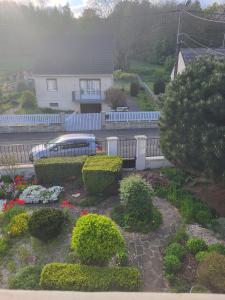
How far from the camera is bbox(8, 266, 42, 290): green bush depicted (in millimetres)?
6904

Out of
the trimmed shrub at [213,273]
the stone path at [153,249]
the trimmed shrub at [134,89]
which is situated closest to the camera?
the trimmed shrub at [213,273]

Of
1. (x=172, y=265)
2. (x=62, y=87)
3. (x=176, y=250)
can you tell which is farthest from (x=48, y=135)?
(x=172, y=265)

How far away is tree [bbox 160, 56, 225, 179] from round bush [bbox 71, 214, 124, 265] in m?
3.83

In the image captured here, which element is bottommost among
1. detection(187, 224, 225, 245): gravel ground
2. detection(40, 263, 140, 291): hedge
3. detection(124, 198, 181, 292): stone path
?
detection(124, 198, 181, 292): stone path

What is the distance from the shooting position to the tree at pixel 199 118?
29.0 ft

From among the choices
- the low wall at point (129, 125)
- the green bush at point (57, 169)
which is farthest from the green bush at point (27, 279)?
the low wall at point (129, 125)

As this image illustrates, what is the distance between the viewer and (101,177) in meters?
11.0

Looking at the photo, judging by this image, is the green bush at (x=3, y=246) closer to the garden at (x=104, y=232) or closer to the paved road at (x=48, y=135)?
the garden at (x=104, y=232)

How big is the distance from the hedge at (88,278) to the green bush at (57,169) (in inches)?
223

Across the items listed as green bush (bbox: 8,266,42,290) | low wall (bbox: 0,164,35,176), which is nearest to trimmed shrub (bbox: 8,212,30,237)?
green bush (bbox: 8,266,42,290)

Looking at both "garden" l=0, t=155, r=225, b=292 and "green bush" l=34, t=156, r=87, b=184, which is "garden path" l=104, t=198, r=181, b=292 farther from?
"green bush" l=34, t=156, r=87, b=184

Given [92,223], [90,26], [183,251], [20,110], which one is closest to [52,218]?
[92,223]

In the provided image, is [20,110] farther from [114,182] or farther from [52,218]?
[52,218]

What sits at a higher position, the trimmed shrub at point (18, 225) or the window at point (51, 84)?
the window at point (51, 84)
